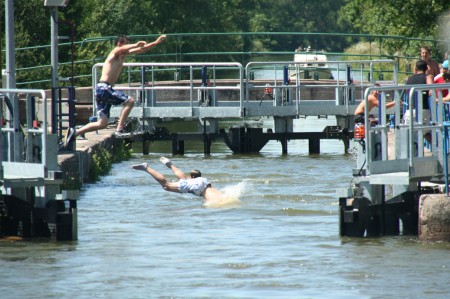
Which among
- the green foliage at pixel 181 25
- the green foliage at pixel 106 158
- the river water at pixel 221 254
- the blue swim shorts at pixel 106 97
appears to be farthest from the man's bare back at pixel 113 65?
the green foliage at pixel 106 158

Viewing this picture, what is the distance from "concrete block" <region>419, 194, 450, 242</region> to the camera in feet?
47.3

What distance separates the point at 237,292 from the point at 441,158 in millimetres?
3827

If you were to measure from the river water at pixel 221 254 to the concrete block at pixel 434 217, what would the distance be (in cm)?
11

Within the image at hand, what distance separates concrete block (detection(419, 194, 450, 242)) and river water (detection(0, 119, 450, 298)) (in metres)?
0.11

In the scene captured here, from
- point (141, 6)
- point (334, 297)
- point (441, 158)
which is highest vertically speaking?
point (141, 6)

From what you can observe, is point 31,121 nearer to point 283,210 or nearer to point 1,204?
point 1,204

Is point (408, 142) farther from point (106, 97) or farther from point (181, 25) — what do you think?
point (181, 25)

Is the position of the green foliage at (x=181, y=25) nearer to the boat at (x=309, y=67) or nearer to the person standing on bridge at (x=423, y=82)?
the boat at (x=309, y=67)

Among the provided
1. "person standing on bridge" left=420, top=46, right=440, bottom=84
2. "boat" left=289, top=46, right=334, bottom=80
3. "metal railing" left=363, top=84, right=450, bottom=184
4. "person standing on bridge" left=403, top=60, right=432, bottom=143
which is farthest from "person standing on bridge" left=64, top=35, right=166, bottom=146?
"metal railing" left=363, top=84, right=450, bottom=184

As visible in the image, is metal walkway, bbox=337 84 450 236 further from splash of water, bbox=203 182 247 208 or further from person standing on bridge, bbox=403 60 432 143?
splash of water, bbox=203 182 247 208

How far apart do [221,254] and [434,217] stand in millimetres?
2237

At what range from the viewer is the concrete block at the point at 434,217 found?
14422 millimetres

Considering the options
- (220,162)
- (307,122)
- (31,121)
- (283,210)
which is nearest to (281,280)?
(31,121)

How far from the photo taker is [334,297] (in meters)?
12.0
